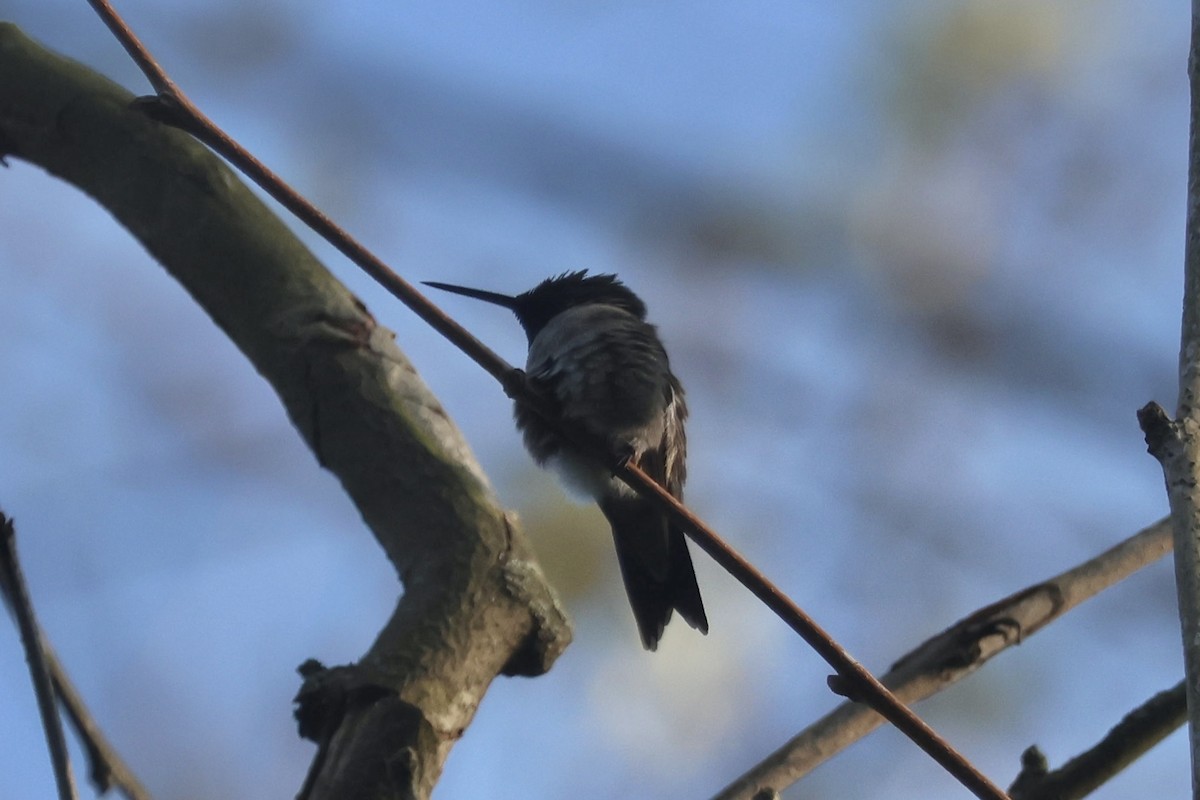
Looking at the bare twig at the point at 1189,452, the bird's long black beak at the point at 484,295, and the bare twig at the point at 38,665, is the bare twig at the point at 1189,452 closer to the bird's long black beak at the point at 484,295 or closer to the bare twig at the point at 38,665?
the bare twig at the point at 38,665

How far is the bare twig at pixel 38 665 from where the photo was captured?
1854 millimetres

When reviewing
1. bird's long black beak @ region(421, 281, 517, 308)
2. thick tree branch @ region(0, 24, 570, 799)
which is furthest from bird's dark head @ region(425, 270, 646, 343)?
thick tree branch @ region(0, 24, 570, 799)

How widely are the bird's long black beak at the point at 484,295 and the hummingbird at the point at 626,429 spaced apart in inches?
0.4

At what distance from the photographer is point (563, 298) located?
6.22 meters

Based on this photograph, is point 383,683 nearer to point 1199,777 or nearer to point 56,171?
point 1199,777

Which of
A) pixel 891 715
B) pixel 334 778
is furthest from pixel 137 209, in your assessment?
pixel 891 715

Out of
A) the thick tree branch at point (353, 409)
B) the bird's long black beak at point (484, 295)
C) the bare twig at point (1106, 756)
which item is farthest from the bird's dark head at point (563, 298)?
the bare twig at point (1106, 756)

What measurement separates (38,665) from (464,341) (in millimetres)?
1044

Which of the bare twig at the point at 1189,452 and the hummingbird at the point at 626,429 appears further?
the hummingbird at the point at 626,429

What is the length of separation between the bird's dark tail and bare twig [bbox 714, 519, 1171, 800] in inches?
90.0

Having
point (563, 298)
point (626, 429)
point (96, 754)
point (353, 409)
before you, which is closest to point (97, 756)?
point (96, 754)

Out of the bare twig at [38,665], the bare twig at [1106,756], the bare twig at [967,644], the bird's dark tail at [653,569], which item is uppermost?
the bird's dark tail at [653,569]

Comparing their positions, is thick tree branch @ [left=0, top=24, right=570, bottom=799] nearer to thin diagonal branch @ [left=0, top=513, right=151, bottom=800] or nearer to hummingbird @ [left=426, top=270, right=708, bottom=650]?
thin diagonal branch @ [left=0, top=513, right=151, bottom=800]

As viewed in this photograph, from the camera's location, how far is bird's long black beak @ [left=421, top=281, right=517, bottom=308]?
18.2ft
